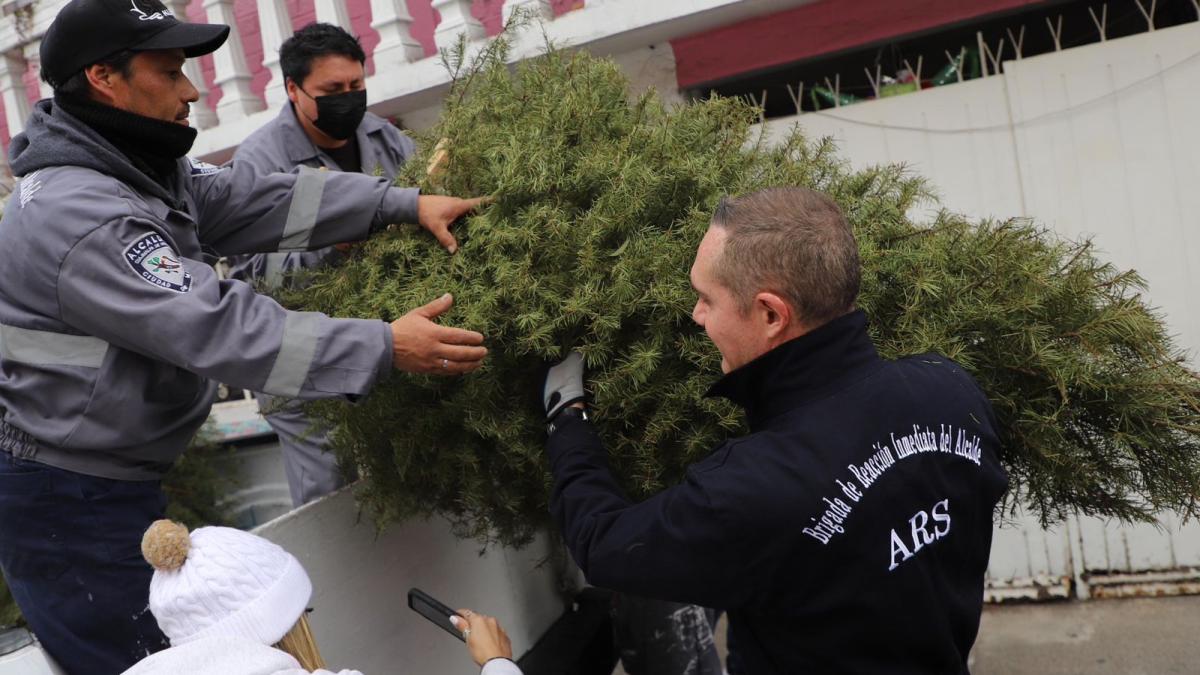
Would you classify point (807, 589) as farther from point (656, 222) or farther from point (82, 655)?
point (82, 655)

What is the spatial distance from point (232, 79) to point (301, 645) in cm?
439

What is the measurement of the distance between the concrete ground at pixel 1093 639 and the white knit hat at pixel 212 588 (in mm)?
3203

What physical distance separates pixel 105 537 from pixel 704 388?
1.24 metres

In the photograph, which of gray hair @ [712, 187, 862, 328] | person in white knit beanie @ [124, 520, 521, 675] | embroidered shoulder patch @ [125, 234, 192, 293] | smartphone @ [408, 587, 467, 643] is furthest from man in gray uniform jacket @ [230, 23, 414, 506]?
gray hair @ [712, 187, 862, 328]

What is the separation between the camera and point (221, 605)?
163 centimetres

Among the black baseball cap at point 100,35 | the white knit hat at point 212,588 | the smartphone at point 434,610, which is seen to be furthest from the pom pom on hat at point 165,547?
the black baseball cap at point 100,35

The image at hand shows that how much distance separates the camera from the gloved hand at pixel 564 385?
1.80 meters

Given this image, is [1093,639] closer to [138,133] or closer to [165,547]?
[165,547]

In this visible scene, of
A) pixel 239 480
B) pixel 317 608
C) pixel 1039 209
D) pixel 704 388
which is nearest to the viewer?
pixel 704 388

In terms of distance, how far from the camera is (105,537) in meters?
1.96

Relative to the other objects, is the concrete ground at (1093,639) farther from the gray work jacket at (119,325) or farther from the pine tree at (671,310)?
the gray work jacket at (119,325)

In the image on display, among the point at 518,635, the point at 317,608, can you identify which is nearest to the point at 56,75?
the point at 317,608

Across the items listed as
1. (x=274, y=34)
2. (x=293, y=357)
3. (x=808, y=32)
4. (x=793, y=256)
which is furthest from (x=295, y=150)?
(x=274, y=34)

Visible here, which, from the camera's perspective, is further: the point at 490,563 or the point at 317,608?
the point at 490,563
